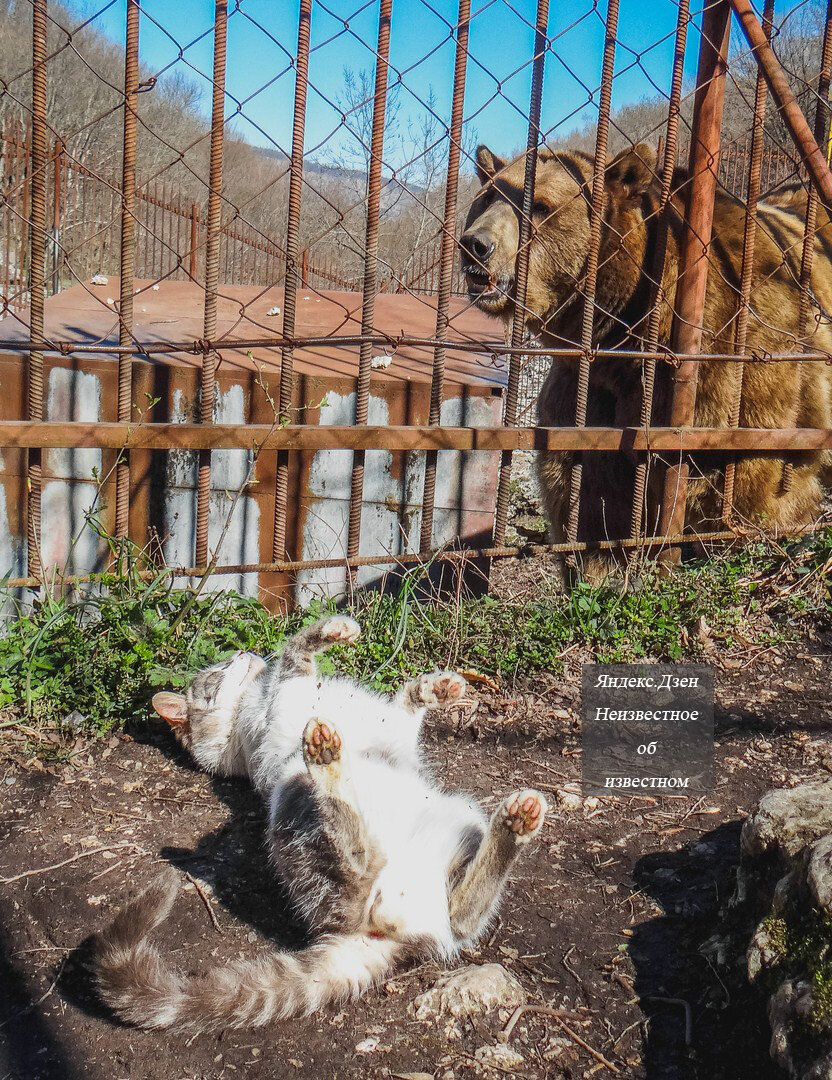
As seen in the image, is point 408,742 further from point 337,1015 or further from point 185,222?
point 185,222

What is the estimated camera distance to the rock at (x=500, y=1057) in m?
1.95

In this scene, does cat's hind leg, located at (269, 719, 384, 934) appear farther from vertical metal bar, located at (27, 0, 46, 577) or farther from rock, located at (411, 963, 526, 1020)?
vertical metal bar, located at (27, 0, 46, 577)

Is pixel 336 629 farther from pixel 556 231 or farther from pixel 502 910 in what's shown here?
pixel 556 231

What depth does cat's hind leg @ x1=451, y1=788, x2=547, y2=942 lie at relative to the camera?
7.66ft

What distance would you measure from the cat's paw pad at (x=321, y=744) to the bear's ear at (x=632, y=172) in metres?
3.63

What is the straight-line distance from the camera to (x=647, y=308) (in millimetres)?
4938

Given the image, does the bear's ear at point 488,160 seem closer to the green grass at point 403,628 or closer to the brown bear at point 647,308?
the brown bear at point 647,308

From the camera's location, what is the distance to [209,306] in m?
3.45

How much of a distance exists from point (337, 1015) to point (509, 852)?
0.56m

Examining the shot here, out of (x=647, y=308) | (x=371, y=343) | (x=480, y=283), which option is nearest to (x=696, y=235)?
(x=647, y=308)

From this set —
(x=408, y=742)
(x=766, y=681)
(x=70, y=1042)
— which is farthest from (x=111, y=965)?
(x=766, y=681)

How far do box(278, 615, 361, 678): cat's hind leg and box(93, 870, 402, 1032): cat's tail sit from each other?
117cm

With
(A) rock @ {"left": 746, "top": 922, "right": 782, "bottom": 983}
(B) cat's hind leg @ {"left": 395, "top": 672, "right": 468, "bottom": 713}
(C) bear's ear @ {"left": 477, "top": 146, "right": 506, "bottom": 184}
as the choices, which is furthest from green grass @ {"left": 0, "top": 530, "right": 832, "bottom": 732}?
(C) bear's ear @ {"left": 477, "top": 146, "right": 506, "bottom": 184}

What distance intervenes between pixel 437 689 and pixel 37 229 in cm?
204
